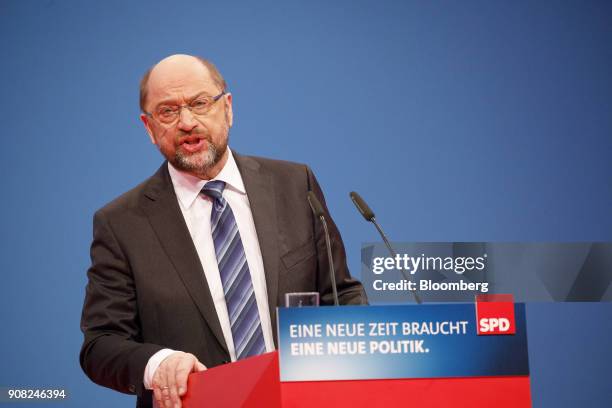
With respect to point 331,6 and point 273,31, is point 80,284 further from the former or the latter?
point 331,6

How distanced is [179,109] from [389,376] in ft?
3.95

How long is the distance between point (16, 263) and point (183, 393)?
224 cm

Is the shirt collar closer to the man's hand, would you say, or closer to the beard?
the beard

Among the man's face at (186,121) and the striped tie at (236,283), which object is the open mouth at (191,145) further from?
the striped tie at (236,283)

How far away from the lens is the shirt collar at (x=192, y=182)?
2.35 metres

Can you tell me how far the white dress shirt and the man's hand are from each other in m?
0.50

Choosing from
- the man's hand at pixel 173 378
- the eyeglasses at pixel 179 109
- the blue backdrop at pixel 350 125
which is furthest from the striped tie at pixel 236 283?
the blue backdrop at pixel 350 125

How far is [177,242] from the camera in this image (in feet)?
7.32

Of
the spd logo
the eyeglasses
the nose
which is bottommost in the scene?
the spd logo

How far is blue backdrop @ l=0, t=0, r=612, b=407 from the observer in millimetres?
3578

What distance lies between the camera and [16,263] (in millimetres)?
3561

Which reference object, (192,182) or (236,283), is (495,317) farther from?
(192,182)

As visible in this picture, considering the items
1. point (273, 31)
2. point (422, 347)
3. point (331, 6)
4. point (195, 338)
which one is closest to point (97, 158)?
point (273, 31)

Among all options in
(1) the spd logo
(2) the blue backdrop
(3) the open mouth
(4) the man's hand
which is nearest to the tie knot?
(3) the open mouth
